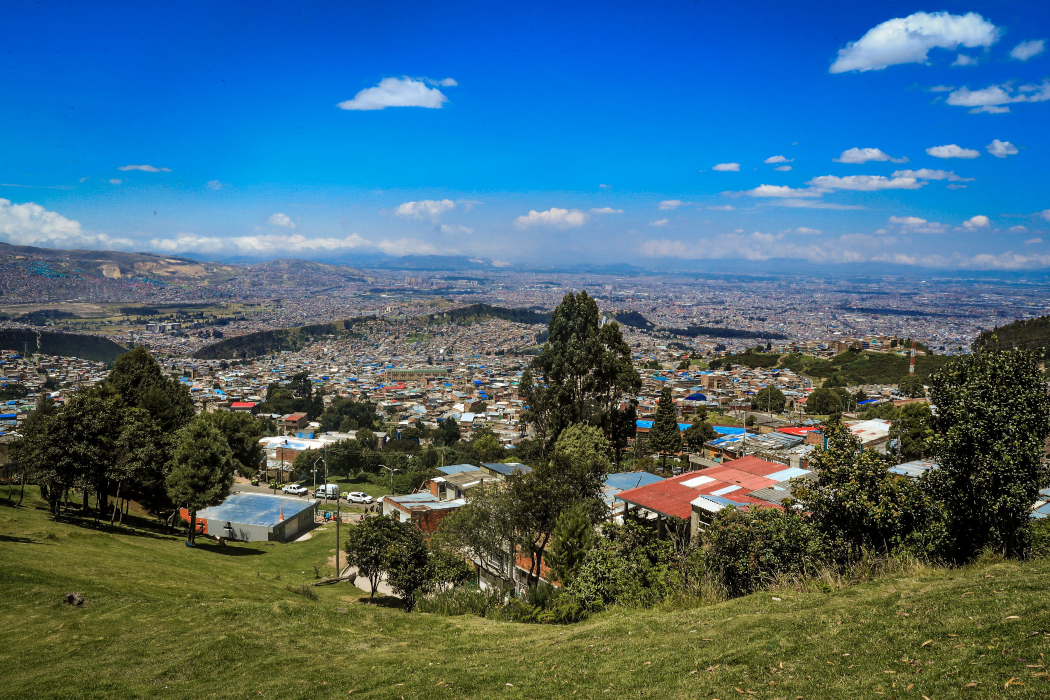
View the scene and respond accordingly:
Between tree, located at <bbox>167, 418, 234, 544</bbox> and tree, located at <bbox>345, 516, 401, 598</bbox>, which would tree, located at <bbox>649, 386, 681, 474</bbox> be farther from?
tree, located at <bbox>167, 418, 234, 544</bbox>

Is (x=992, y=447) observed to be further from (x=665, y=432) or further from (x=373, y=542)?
(x=665, y=432)

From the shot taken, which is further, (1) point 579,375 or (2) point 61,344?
(2) point 61,344

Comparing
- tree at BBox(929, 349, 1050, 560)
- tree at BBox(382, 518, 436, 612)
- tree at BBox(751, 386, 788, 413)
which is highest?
tree at BBox(929, 349, 1050, 560)

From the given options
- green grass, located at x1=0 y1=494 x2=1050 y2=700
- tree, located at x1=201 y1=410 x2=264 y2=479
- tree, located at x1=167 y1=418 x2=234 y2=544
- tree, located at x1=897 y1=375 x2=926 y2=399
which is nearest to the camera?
green grass, located at x1=0 y1=494 x2=1050 y2=700

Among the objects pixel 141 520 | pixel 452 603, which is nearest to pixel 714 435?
pixel 452 603

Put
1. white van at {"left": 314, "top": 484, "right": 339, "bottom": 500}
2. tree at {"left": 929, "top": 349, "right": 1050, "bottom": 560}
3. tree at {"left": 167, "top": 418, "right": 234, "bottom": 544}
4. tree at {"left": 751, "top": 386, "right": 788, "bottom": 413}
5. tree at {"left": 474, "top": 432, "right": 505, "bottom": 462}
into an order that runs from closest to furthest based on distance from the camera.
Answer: tree at {"left": 929, "top": 349, "right": 1050, "bottom": 560} → tree at {"left": 167, "top": 418, "right": 234, "bottom": 544} → white van at {"left": 314, "top": 484, "right": 339, "bottom": 500} → tree at {"left": 474, "top": 432, "right": 505, "bottom": 462} → tree at {"left": 751, "top": 386, "right": 788, "bottom": 413}

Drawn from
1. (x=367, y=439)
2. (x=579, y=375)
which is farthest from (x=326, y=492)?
(x=579, y=375)

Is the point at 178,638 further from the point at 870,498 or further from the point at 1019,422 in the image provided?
the point at 1019,422

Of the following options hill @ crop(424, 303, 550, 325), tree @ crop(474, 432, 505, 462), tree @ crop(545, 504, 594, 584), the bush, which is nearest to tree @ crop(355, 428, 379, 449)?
tree @ crop(474, 432, 505, 462)
